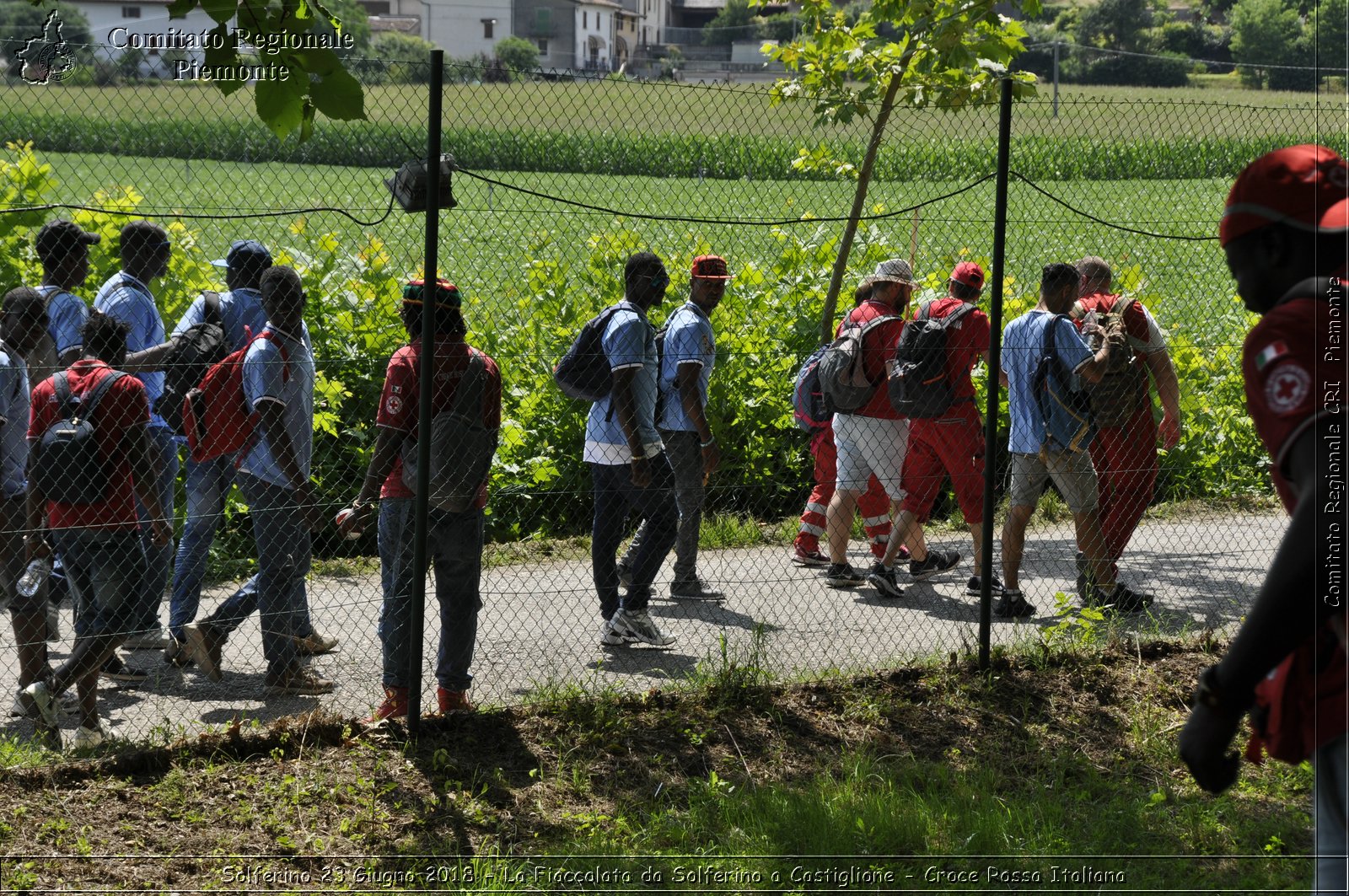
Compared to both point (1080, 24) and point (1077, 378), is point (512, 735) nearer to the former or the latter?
point (1077, 378)

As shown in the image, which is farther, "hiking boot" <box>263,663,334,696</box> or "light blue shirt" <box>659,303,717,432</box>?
"light blue shirt" <box>659,303,717,432</box>

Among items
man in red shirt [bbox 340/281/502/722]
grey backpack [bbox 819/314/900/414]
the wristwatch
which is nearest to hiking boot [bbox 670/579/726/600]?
grey backpack [bbox 819/314/900/414]

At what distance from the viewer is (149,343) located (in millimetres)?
6410

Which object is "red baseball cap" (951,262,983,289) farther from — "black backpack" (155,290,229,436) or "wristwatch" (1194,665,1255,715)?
"wristwatch" (1194,665,1255,715)

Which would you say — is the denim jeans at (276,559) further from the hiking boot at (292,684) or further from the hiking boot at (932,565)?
the hiking boot at (932,565)

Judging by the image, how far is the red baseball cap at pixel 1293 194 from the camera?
256 centimetres

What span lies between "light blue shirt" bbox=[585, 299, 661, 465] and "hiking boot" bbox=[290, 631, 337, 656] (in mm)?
1546

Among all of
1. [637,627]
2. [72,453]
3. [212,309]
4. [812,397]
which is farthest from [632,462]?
[72,453]

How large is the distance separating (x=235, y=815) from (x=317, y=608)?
7.94 ft

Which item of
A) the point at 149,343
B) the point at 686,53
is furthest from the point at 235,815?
the point at 686,53

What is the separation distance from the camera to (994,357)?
19.4ft

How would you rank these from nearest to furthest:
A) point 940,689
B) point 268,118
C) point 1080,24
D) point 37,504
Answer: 1. point 268,118
2. point 37,504
3. point 940,689
4. point 1080,24

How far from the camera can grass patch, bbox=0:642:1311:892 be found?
14.1 feet

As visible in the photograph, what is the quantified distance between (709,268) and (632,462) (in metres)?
1.17
